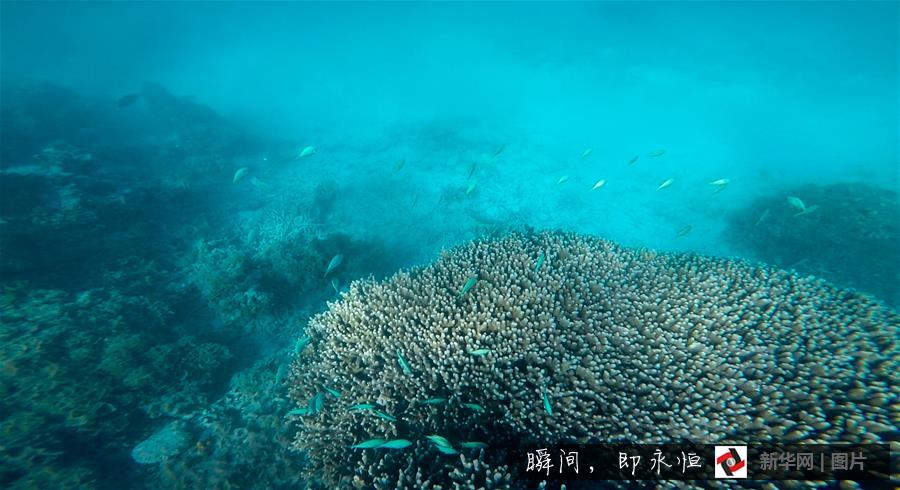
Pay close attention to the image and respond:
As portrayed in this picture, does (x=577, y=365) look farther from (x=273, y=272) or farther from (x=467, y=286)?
(x=273, y=272)

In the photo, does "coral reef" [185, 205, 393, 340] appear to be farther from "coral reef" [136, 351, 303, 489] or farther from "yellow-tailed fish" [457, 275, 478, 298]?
"yellow-tailed fish" [457, 275, 478, 298]

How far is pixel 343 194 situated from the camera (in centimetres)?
1614

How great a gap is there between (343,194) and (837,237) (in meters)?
18.3

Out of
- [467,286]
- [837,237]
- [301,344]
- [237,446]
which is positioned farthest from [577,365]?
[837,237]

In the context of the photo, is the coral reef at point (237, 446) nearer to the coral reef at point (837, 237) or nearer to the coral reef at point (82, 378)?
the coral reef at point (82, 378)

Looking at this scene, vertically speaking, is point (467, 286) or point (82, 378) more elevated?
point (467, 286)

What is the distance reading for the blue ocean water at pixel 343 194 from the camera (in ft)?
21.2

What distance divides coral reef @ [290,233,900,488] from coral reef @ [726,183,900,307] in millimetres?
7882

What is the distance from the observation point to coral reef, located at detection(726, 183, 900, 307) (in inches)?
418

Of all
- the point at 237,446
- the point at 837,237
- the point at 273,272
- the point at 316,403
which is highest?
the point at 837,237

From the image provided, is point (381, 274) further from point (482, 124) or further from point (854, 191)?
point (482, 124)

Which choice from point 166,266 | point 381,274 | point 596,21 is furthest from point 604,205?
point 596,21

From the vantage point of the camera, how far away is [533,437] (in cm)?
353

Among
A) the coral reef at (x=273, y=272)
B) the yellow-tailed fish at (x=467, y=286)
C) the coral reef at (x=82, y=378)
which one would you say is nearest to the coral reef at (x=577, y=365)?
the yellow-tailed fish at (x=467, y=286)
